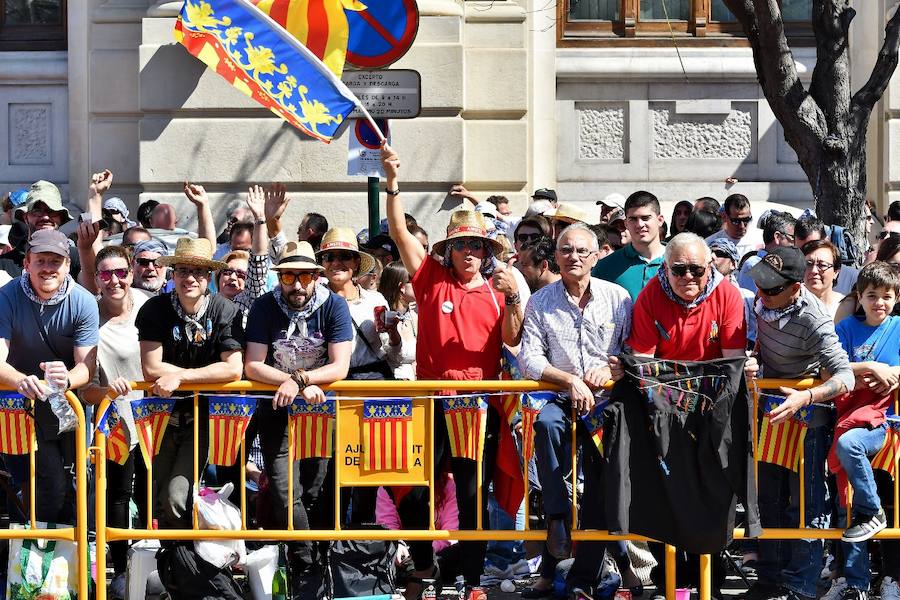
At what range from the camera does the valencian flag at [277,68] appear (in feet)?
29.8

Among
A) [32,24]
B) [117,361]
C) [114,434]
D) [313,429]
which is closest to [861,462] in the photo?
[313,429]

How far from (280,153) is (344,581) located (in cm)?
674

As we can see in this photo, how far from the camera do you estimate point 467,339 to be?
8391mm

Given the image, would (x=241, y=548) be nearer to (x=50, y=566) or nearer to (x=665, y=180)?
(x=50, y=566)

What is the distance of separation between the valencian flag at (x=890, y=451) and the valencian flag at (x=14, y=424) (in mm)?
4537

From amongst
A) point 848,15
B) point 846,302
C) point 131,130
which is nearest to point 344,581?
point 846,302

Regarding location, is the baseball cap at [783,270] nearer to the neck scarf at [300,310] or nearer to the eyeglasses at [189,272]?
the neck scarf at [300,310]

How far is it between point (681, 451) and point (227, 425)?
2.42 meters

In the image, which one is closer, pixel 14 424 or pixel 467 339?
pixel 14 424

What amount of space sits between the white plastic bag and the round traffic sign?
3.79 metres

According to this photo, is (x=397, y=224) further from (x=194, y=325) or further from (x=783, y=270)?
(x=783, y=270)

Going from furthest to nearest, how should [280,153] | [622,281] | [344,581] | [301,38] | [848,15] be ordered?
[280,153], [848,15], [301,38], [622,281], [344,581]

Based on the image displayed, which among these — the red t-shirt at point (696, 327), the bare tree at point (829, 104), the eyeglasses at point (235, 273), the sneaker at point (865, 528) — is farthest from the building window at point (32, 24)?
the sneaker at point (865, 528)

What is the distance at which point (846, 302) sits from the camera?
A: 8.60 metres
